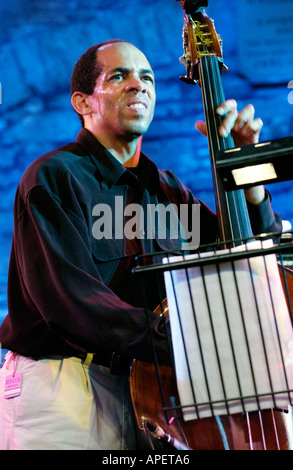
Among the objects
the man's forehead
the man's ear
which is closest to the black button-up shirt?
the man's ear

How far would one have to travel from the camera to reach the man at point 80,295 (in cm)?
109

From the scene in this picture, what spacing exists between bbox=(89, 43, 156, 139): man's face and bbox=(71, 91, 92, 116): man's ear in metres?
0.03

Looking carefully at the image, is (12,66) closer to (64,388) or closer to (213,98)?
(213,98)

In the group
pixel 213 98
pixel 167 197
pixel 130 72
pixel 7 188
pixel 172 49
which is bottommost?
pixel 167 197

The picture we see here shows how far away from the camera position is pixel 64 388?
1205 mm

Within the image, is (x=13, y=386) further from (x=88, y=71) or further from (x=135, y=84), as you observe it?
(x=88, y=71)

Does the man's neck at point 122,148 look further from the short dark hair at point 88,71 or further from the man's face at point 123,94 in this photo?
the short dark hair at point 88,71

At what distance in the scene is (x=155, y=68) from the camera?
2877mm

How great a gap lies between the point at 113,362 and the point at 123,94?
0.80 metres

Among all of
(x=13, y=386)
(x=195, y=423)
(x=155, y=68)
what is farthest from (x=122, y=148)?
(x=155, y=68)

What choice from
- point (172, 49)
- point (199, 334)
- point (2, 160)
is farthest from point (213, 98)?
point (2, 160)

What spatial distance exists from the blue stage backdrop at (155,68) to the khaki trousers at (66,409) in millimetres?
1699

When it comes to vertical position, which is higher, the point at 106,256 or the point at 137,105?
the point at 137,105
